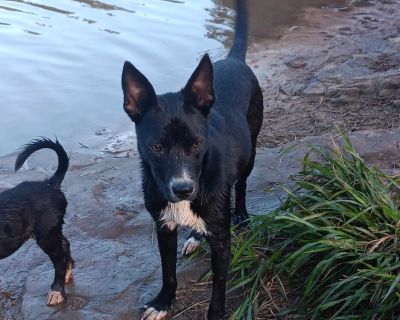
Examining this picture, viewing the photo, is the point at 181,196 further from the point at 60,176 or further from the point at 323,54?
the point at 323,54

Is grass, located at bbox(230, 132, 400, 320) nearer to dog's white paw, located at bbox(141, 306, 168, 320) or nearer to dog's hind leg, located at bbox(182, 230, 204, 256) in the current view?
dog's hind leg, located at bbox(182, 230, 204, 256)

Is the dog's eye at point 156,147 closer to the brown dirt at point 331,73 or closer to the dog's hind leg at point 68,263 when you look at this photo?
the dog's hind leg at point 68,263

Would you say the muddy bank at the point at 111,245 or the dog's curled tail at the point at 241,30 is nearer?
the muddy bank at the point at 111,245

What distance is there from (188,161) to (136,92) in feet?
1.78

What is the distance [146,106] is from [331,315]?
1.62 meters

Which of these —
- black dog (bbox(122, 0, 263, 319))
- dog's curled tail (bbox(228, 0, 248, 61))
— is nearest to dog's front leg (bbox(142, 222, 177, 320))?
black dog (bbox(122, 0, 263, 319))

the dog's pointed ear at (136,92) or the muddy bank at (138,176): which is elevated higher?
the dog's pointed ear at (136,92)

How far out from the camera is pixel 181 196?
3383 mm

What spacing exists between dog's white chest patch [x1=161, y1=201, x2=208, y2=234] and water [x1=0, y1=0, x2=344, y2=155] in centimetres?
401

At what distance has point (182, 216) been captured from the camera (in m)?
3.71

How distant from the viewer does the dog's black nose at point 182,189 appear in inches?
132

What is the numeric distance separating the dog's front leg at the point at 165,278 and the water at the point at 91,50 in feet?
12.5

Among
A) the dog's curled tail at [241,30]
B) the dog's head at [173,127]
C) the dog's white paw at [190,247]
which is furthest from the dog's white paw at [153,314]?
the dog's curled tail at [241,30]

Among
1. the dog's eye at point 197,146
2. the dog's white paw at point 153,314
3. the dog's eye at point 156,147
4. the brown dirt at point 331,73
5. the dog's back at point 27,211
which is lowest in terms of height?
the dog's white paw at point 153,314
